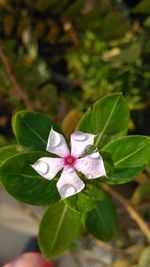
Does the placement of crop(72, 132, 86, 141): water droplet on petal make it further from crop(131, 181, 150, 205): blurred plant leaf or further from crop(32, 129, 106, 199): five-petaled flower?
crop(131, 181, 150, 205): blurred plant leaf

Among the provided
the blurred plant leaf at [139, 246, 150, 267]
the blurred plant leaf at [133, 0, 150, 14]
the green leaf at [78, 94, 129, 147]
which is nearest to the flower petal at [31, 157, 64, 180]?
the green leaf at [78, 94, 129, 147]

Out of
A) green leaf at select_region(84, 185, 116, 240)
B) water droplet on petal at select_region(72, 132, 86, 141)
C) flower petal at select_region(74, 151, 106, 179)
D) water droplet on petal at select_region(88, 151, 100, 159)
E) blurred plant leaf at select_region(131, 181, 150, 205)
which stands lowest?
blurred plant leaf at select_region(131, 181, 150, 205)

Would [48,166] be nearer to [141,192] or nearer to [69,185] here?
[69,185]

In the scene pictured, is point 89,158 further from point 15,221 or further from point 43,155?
point 15,221

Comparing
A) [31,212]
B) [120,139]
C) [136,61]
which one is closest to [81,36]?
[136,61]

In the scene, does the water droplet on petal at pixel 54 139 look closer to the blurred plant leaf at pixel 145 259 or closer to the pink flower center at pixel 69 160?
the pink flower center at pixel 69 160

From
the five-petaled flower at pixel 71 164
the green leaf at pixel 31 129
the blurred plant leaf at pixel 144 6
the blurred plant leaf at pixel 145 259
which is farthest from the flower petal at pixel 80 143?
the blurred plant leaf at pixel 144 6

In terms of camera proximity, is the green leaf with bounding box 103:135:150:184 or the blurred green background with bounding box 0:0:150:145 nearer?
the green leaf with bounding box 103:135:150:184
